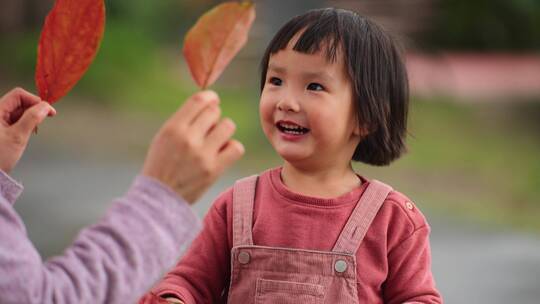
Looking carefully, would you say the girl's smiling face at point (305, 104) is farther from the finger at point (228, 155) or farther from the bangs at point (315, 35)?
the finger at point (228, 155)

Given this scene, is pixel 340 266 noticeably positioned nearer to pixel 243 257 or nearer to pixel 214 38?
pixel 243 257

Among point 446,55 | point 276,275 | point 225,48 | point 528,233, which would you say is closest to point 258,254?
point 276,275

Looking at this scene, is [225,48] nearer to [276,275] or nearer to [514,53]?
[276,275]

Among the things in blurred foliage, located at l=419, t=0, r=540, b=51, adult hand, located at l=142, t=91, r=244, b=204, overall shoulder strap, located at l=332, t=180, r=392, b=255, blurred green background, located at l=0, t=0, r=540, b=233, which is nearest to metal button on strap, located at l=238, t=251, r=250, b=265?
overall shoulder strap, located at l=332, t=180, r=392, b=255

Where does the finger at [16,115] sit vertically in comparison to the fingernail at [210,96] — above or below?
below

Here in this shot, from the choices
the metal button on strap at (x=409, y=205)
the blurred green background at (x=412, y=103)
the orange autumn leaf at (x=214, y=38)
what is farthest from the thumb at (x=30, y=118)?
the blurred green background at (x=412, y=103)

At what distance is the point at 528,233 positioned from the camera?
4.27 m

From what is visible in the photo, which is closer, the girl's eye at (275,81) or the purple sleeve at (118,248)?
the purple sleeve at (118,248)

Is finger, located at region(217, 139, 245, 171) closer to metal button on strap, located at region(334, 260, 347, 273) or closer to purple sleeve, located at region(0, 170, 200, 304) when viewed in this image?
purple sleeve, located at region(0, 170, 200, 304)

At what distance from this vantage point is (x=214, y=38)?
3.84 feet

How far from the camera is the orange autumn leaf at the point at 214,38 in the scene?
1164 millimetres

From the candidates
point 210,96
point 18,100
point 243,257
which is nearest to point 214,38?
point 210,96

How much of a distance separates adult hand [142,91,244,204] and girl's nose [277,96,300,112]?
1.02 ft

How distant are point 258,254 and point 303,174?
156 millimetres
